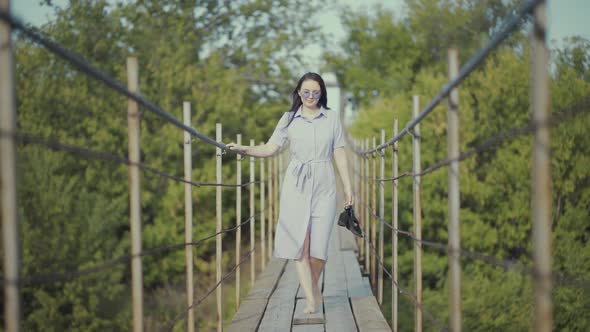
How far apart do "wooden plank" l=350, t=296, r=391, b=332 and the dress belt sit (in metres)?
0.71

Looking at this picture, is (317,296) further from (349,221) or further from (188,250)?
(188,250)

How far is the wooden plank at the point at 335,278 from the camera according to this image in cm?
496

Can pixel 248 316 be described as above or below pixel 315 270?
below

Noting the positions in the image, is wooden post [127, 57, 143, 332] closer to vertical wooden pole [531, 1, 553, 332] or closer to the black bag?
vertical wooden pole [531, 1, 553, 332]

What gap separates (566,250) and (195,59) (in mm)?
10906

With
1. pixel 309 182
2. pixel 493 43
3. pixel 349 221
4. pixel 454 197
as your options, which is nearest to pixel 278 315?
pixel 349 221

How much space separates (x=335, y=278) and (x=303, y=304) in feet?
3.61

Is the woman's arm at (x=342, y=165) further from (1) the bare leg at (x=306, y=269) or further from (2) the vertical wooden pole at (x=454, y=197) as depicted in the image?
(2) the vertical wooden pole at (x=454, y=197)

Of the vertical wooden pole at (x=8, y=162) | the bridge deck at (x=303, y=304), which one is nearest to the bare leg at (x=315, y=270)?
the bridge deck at (x=303, y=304)

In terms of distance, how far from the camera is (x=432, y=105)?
2.65m

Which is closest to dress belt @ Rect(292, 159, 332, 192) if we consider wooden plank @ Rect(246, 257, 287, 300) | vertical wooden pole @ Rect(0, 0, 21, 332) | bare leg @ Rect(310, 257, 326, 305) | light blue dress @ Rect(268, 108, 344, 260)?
light blue dress @ Rect(268, 108, 344, 260)

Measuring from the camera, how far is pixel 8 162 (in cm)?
143

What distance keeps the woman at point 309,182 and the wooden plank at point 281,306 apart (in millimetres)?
215

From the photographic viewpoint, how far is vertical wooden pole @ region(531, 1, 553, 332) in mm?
1493
